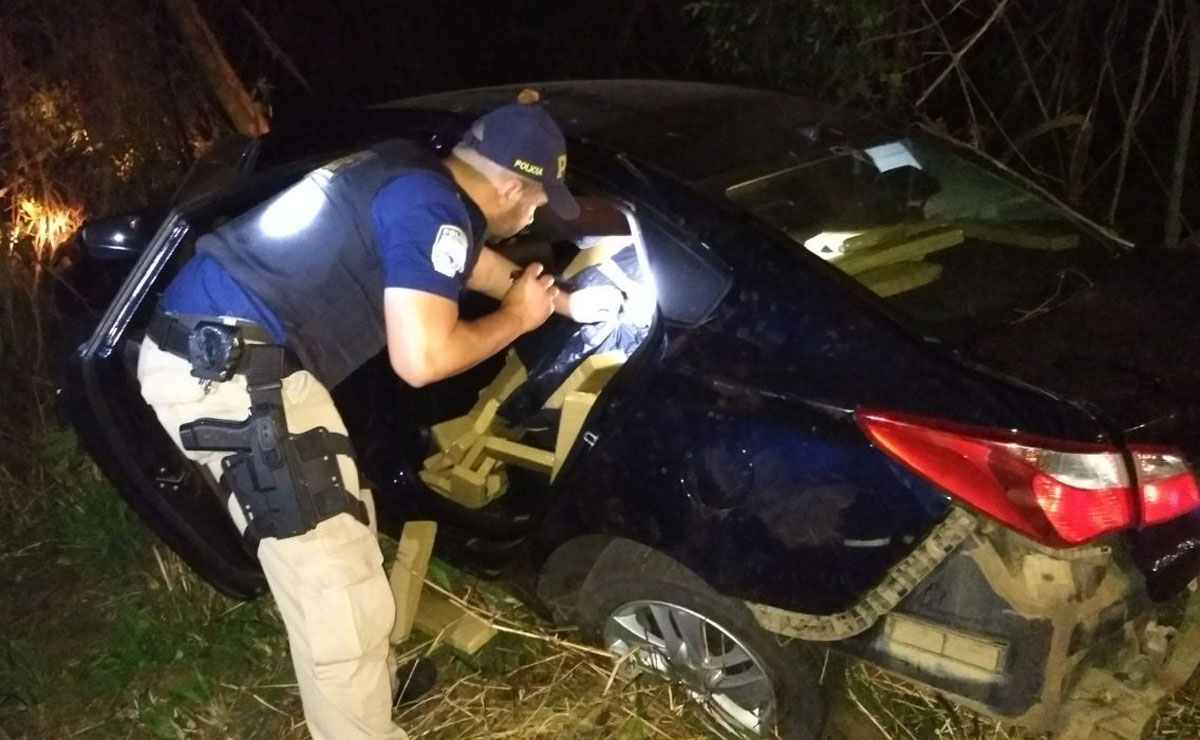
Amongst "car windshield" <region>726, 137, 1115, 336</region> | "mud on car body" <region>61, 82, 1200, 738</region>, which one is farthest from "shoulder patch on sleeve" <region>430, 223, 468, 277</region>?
"car windshield" <region>726, 137, 1115, 336</region>

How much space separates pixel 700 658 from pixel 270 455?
1.05 meters

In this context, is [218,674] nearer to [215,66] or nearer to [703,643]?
[703,643]

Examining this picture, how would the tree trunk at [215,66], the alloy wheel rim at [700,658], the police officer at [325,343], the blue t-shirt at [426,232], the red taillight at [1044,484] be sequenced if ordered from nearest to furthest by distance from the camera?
the red taillight at [1044,484], the blue t-shirt at [426,232], the police officer at [325,343], the alloy wheel rim at [700,658], the tree trunk at [215,66]

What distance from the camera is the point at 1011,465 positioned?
184cm

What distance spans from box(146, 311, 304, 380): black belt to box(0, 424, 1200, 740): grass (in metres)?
1.07

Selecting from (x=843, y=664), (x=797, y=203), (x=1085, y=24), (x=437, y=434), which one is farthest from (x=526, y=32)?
(x=843, y=664)

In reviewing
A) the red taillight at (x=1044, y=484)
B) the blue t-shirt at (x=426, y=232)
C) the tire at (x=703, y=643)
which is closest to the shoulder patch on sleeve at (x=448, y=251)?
the blue t-shirt at (x=426, y=232)

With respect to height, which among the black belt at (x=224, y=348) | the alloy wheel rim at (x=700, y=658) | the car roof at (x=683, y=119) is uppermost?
the car roof at (x=683, y=119)

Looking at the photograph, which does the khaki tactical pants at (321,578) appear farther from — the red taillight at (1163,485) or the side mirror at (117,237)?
the red taillight at (1163,485)

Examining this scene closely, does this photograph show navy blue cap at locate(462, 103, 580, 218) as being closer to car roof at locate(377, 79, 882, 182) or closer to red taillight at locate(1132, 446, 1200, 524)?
car roof at locate(377, 79, 882, 182)

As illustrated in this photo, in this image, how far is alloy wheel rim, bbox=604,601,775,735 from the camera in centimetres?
240

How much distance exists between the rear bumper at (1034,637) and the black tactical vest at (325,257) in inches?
43.5

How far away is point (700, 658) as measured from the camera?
2.49 metres

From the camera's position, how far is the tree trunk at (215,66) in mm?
5340
